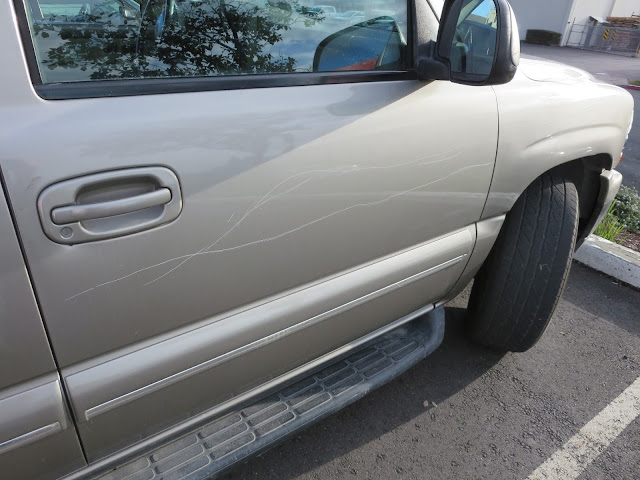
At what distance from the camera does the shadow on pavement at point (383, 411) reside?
2080 millimetres

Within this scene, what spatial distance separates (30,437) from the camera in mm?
1224

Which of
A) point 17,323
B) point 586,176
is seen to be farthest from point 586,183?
point 17,323

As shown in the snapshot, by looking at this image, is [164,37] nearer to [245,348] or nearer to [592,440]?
[245,348]

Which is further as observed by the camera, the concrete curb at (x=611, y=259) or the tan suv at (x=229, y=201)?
the concrete curb at (x=611, y=259)

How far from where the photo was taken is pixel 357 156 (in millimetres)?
1544

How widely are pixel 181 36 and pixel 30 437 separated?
108 centimetres

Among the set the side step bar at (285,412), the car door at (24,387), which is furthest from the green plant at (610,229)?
the car door at (24,387)

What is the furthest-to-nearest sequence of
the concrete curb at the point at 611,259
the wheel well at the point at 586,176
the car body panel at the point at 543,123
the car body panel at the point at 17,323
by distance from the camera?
the concrete curb at the point at 611,259, the wheel well at the point at 586,176, the car body panel at the point at 543,123, the car body panel at the point at 17,323

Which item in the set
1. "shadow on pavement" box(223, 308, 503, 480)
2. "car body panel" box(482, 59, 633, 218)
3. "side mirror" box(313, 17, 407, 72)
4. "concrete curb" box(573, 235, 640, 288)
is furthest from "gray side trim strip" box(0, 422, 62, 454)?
"concrete curb" box(573, 235, 640, 288)

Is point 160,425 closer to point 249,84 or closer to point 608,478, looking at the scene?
point 249,84

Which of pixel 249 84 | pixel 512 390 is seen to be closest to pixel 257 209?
pixel 249 84

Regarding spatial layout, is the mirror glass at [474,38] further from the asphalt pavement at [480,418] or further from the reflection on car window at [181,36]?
the asphalt pavement at [480,418]

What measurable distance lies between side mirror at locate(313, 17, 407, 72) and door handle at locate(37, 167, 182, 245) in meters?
0.74

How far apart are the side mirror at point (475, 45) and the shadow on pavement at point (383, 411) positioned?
4.83 ft
